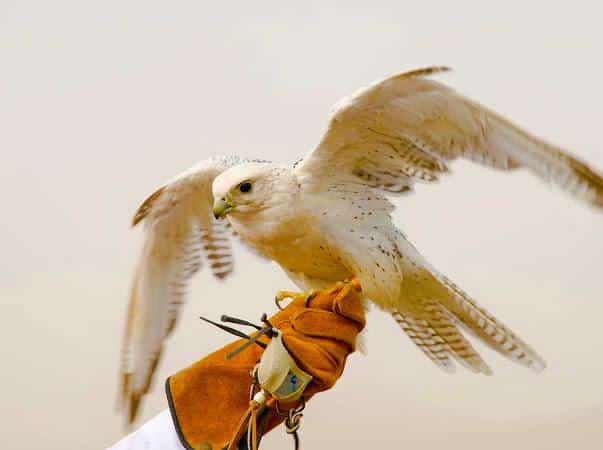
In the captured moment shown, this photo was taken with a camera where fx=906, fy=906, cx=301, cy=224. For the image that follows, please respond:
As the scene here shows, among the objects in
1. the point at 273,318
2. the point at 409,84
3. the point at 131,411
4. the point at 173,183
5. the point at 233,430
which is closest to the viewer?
the point at 233,430

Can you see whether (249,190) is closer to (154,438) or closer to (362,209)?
(362,209)

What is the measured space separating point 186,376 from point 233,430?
0.47 ft

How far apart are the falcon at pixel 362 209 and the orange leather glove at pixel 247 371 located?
0.21m

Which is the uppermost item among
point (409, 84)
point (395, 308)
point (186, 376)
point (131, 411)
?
point (409, 84)

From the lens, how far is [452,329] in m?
2.35

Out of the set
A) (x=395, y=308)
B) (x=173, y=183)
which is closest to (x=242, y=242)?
(x=173, y=183)

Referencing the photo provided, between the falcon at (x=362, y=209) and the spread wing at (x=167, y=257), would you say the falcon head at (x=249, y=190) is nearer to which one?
the falcon at (x=362, y=209)

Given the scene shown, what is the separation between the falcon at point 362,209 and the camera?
6.79ft

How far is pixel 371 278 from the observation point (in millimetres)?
2111

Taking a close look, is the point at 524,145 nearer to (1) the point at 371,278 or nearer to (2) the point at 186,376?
(1) the point at 371,278

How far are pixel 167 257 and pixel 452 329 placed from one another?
78cm

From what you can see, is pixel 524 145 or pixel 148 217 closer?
pixel 524 145

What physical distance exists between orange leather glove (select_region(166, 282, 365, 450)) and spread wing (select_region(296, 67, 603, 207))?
44 centimetres

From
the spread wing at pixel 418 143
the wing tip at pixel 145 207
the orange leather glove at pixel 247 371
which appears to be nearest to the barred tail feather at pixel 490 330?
the spread wing at pixel 418 143
